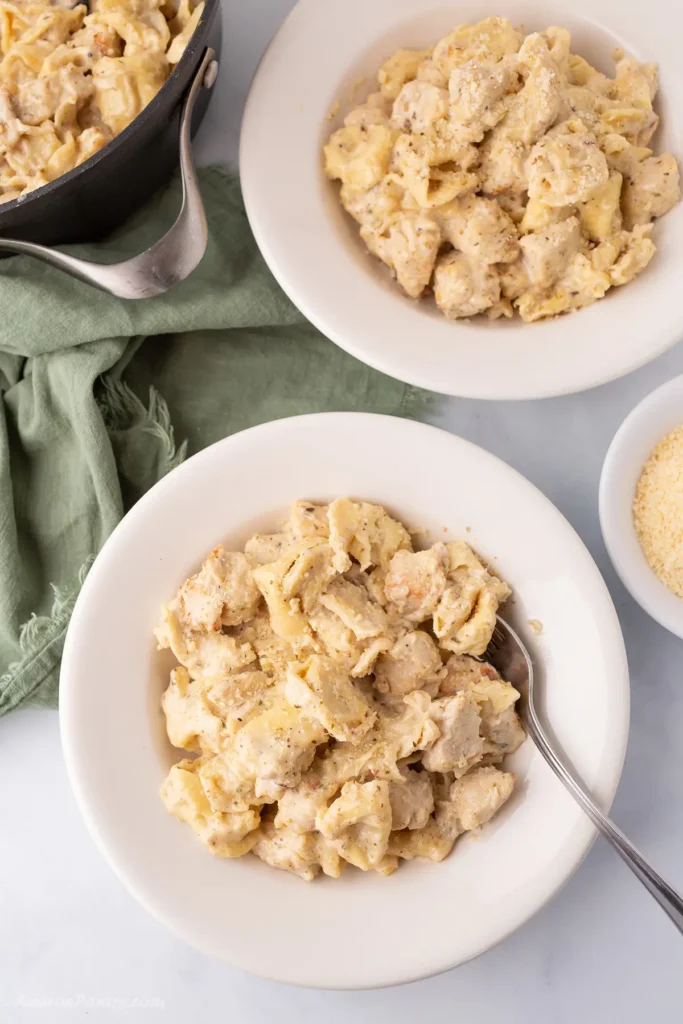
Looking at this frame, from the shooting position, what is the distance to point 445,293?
1.54 m

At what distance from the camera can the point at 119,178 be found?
1.50 m

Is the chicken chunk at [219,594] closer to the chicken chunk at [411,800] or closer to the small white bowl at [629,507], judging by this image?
the chicken chunk at [411,800]

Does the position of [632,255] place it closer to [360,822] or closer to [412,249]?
[412,249]

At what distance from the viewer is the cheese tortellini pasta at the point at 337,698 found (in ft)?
4.43

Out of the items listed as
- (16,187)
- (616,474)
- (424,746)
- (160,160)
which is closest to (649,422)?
(616,474)

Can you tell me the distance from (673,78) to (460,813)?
1.25 meters

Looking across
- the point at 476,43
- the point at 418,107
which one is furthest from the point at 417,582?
the point at 476,43

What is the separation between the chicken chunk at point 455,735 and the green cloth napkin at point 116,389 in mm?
620

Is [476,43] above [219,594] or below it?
above

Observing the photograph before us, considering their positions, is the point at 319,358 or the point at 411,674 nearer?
the point at 411,674

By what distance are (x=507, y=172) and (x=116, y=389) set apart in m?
0.80

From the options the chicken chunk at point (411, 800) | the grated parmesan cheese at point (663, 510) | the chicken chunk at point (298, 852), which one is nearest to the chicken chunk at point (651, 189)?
the grated parmesan cheese at point (663, 510)

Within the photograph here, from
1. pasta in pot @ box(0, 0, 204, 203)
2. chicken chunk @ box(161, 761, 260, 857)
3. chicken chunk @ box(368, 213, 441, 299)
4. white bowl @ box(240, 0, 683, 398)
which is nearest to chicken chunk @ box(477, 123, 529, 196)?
chicken chunk @ box(368, 213, 441, 299)

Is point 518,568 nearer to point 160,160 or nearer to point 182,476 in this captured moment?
point 182,476
